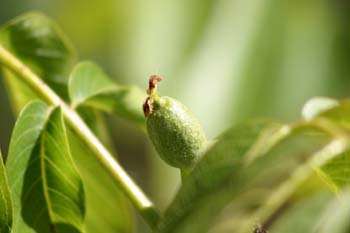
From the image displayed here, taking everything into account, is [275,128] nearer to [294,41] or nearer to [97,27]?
[294,41]

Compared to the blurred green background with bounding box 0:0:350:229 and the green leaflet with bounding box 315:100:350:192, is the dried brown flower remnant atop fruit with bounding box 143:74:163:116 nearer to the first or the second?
the green leaflet with bounding box 315:100:350:192

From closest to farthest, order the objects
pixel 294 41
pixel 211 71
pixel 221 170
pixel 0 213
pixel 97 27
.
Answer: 1. pixel 221 170
2. pixel 0 213
3. pixel 211 71
4. pixel 294 41
5. pixel 97 27

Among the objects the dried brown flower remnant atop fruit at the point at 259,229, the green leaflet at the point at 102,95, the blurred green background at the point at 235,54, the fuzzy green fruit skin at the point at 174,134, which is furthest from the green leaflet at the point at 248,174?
the blurred green background at the point at 235,54

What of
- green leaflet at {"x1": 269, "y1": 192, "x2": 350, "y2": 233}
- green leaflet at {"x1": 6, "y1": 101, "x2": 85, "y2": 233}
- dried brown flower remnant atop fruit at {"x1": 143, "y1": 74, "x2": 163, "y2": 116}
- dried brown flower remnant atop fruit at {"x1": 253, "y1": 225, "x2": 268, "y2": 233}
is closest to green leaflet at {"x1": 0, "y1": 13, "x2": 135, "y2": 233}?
green leaflet at {"x1": 6, "y1": 101, "x2": 85, "y2": 233}

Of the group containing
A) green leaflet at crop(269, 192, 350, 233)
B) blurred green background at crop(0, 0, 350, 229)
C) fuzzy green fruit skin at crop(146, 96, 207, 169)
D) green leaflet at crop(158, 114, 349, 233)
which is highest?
blurred green background at crop(0, 0, 350, 229)

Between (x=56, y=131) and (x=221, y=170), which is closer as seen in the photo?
(x=221, y=170)

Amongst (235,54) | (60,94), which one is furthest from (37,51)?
(235,54)

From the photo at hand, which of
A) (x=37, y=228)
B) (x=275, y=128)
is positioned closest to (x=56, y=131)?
(x=37, y=228)
